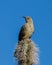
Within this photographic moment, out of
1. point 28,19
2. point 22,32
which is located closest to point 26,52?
point 22,32

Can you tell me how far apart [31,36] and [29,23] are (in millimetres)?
436

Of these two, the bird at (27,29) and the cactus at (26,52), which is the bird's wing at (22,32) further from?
the cactus at (26,52)

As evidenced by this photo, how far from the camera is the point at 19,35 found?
764 centimetres

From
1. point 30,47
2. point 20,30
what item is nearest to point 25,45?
point 30,47

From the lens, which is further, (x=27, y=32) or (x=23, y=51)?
(x=27, y=32)

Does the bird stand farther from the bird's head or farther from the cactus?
the cactus

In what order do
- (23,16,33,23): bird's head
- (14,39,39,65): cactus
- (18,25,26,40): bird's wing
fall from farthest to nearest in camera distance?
(23,16,33,23): bird's head < (18,25,26,40): bird's wing < (14,39,39,65): cactus

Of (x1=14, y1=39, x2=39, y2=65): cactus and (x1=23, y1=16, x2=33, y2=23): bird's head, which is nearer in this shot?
(x1=14, y1=39, x2=39, y2=65): cactus

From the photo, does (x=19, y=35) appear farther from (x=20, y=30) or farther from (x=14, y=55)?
(x=14, y=55)

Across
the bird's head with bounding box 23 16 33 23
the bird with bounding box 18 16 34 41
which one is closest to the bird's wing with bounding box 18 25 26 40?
the bird with bounding box 18 16 34 41

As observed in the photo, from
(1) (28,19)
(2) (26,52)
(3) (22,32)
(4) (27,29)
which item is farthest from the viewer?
(1) (28,19)

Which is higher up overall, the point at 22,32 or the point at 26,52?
the point at 22,32

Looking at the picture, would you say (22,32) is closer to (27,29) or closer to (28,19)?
(27,29)

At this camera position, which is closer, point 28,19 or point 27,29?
point 27,29
